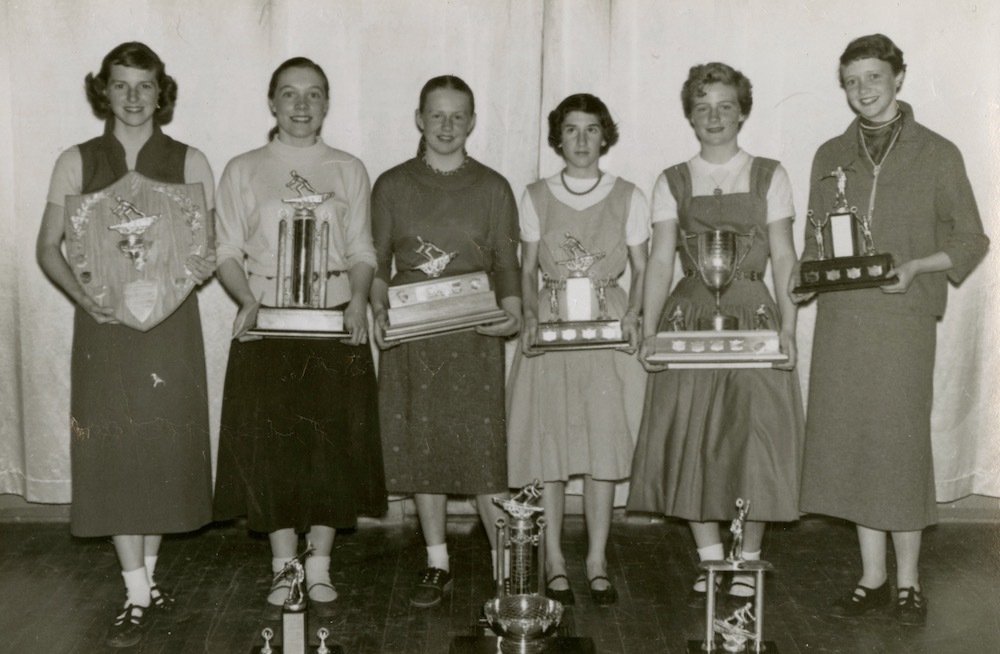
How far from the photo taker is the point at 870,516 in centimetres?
372

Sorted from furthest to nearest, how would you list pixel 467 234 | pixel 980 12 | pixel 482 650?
pixel 980 12 < pixel 467 234 < pixel 482 650

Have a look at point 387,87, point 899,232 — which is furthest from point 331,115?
point 899,232

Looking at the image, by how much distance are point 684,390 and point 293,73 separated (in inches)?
69.3

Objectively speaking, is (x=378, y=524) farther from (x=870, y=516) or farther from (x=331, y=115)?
(x=870, y=516)

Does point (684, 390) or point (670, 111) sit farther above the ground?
point (670, 111)

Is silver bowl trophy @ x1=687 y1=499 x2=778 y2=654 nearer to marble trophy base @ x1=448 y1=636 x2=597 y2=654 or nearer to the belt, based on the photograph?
marble trophy base @ x1=448 y1=636 x2=597 y2=654

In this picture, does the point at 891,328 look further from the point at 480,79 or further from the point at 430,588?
the point at 480,79

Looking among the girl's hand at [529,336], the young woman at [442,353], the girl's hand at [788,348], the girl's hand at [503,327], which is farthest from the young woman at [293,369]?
the girl's hand at [788,348]

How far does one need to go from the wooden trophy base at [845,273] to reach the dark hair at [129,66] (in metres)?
2.29

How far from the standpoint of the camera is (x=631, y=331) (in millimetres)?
3865

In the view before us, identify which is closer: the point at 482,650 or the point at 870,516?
the point at 482,650

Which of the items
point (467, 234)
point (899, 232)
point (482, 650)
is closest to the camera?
point (482, 650)

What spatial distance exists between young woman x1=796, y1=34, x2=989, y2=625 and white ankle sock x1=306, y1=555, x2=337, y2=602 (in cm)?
173

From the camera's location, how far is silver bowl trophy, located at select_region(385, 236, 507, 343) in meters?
3.81
